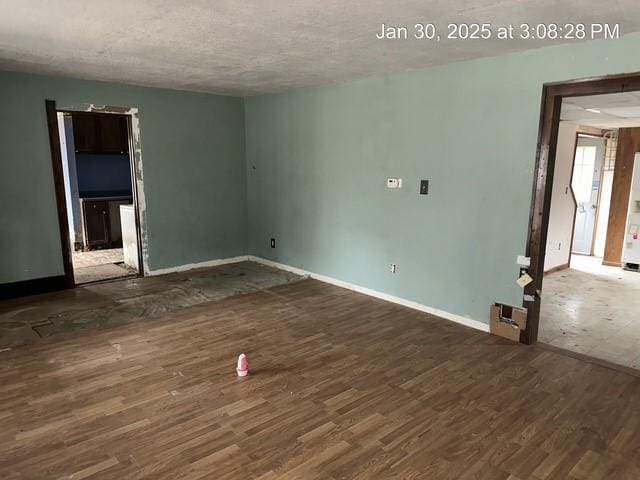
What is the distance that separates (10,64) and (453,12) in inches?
154

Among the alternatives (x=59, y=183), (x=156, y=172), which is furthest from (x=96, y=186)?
(x=59, y=183)

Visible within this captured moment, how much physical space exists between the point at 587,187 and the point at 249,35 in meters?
6.57

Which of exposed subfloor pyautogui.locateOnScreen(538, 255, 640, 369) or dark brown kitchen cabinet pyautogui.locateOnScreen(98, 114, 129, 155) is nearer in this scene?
exposed subfloor pyautogui.locateOnScreen(538, 255, 640, 369)

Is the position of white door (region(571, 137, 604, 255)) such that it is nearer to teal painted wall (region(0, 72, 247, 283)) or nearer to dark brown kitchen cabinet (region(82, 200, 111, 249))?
teal painted wall (region(0, 72, 247, 283))

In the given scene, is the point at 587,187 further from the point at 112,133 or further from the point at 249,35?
the point at 112,133

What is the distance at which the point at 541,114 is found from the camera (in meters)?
3.27

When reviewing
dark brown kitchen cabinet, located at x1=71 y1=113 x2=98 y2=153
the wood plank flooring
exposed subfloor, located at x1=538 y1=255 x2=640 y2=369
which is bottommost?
exposed subfloor, located at x1=538 y1=255 x2=640 y2=369

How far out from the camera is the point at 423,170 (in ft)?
13.4

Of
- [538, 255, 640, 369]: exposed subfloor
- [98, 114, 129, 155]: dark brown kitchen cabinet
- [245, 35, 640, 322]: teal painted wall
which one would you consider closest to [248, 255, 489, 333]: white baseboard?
[245, 35, 640, 322]: teal painted wall

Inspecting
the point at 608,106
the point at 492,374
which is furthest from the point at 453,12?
the point at 608,106

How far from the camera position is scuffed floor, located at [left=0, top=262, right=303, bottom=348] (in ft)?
12.6

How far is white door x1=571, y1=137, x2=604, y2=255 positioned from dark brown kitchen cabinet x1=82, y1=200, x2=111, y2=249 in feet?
25.4

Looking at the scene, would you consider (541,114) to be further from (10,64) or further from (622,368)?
(10,64)

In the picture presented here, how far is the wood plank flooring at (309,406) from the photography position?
2.12m
